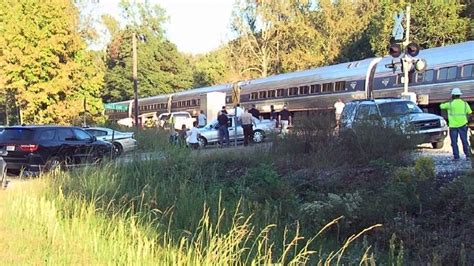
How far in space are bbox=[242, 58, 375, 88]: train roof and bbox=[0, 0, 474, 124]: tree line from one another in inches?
302

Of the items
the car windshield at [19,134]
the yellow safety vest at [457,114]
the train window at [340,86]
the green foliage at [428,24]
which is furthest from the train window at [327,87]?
the yellow safety vest at [457,114]

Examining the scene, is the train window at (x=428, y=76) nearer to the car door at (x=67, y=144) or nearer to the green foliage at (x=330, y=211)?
the car door at (x=67, y=144)

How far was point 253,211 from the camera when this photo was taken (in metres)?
9.27

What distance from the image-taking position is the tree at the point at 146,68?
257 feet

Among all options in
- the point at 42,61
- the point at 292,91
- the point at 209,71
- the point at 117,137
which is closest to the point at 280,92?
the point at 292,91

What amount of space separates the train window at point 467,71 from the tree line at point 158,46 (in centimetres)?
1757

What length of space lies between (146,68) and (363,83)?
48988 mm

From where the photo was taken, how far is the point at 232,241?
20.6ft

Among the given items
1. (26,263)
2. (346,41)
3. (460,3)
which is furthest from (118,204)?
(346,41)

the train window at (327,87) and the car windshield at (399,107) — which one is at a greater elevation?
the train window at (327,87)

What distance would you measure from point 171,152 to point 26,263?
728 cm

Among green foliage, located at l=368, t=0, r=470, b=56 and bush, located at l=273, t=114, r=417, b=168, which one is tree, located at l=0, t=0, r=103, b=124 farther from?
Result: bush, located at l=273, t=114, r=417, b=168

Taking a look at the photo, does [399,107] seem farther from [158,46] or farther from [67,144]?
[158,46]

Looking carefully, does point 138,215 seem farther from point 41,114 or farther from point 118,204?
point 41,114
